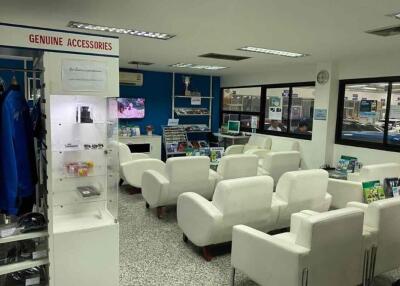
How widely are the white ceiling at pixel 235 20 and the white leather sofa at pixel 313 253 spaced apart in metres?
1.76

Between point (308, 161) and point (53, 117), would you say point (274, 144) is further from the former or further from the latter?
point (53, 117)

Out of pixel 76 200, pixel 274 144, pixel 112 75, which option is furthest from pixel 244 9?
pixel 274 144

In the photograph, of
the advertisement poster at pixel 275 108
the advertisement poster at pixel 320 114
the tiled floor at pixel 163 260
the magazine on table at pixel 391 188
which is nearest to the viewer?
the tiled floor at pixel 163 260

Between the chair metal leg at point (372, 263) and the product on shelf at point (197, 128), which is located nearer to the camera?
the chair metal leg at point (372, 263)

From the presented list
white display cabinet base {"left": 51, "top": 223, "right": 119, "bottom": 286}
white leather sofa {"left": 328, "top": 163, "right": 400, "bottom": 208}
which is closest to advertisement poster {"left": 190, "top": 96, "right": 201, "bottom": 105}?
white leather sofa {"left": 328, "top": 163, "right": 400, "bottom": 208}

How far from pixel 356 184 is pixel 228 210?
6.39ft

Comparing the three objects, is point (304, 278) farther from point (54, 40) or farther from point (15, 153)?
point (54, 40)

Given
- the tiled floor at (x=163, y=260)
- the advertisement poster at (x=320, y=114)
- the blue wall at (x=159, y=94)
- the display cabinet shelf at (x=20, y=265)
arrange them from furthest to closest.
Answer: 1. the blue wall at (x=159, y=94)
2. the advertisement poster at (x=320, y=114)
3. the tiled floor at (x=163, y=260)
4. the display cabinet shelf at (x=20, y=265)

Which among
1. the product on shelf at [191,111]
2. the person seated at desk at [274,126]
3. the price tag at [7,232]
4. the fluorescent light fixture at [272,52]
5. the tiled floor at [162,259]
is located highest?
the fluorescent light fixture at [272,52]

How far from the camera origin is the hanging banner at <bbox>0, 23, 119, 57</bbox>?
2.04 metres

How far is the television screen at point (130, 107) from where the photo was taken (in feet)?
26.3

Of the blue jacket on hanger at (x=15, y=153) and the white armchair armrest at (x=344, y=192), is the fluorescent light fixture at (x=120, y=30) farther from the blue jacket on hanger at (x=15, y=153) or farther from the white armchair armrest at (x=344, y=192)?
the white armchair armrest at (x=344, y=192)

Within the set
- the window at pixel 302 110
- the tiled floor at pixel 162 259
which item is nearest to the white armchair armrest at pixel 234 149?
the window at pixel 302 110

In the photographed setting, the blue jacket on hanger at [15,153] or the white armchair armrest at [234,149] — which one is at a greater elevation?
the blue jacket on hanger at [15,153]
